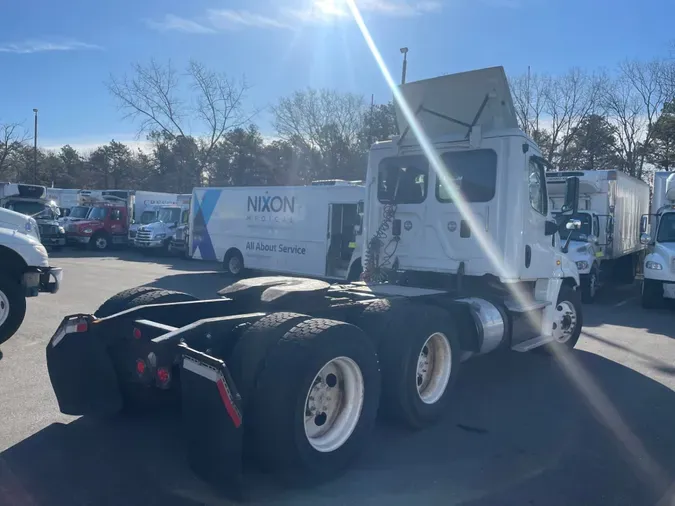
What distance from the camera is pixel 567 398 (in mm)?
6184

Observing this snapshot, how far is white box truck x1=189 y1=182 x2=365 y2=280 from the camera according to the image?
16.2m

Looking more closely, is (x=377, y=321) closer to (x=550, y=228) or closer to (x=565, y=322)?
(x=550, y=228)

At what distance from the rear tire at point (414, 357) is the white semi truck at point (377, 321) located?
1 cm

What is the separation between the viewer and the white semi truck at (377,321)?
3.79 m

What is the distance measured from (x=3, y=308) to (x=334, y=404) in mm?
5243

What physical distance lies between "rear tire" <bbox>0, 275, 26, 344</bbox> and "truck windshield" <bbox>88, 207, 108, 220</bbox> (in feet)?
74.2

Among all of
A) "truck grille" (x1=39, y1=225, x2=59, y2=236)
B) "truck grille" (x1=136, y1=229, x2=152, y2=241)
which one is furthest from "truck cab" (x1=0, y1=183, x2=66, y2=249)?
"truck grille" (x1=136, y1=229, x2=152, y2=241)

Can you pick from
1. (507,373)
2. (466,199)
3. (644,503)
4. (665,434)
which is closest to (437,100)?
(466,199)

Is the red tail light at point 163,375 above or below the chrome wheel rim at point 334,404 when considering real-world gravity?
above

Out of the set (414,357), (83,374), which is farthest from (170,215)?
(414,357)

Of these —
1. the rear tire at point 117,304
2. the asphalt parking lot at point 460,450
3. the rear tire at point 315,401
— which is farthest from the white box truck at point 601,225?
the rear tire at point 117,304

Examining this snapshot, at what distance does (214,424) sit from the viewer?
3.59m

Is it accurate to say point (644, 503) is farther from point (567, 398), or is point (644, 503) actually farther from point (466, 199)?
point (466, 199)

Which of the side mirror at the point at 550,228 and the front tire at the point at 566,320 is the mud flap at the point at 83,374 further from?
the front tire at the point at 566,320
